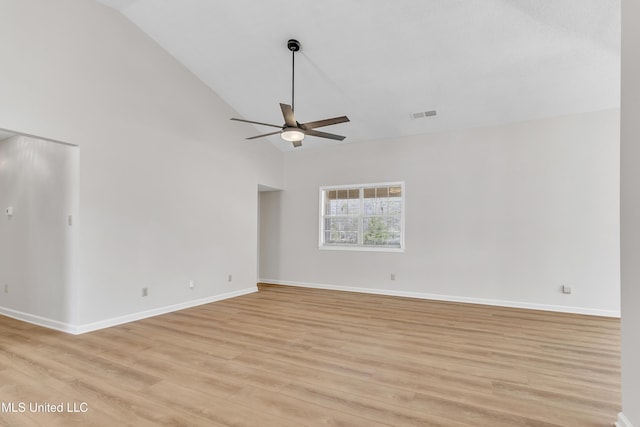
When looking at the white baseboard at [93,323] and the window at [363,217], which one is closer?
the white baseboard at [93,323]

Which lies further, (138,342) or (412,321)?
(412,321)

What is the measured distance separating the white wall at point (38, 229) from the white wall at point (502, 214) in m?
4.29

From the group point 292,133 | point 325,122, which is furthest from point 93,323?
point 325,122

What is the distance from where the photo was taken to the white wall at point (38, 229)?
12.8 feet

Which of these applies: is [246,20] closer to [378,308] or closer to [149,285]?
[149,285]

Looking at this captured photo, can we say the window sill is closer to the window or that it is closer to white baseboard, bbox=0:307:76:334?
the window

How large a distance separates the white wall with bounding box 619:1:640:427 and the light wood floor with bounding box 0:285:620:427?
0.42 m

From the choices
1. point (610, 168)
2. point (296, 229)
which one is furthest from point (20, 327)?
point (610, 168)

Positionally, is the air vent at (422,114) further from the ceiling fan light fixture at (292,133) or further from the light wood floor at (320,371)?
the light wood floor at (320,371)

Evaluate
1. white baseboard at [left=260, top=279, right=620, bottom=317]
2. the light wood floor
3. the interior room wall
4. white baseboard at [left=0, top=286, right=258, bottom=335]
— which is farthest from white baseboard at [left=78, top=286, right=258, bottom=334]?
white baseboard at [left=260, top=279, right=620, bottom=317]

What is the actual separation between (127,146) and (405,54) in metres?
3.88

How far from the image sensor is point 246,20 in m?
4.16

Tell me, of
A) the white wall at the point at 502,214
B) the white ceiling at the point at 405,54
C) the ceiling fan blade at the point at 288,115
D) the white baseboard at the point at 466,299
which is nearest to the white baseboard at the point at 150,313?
the white baseboard at the point at 466,299

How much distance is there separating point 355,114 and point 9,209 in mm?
5475
